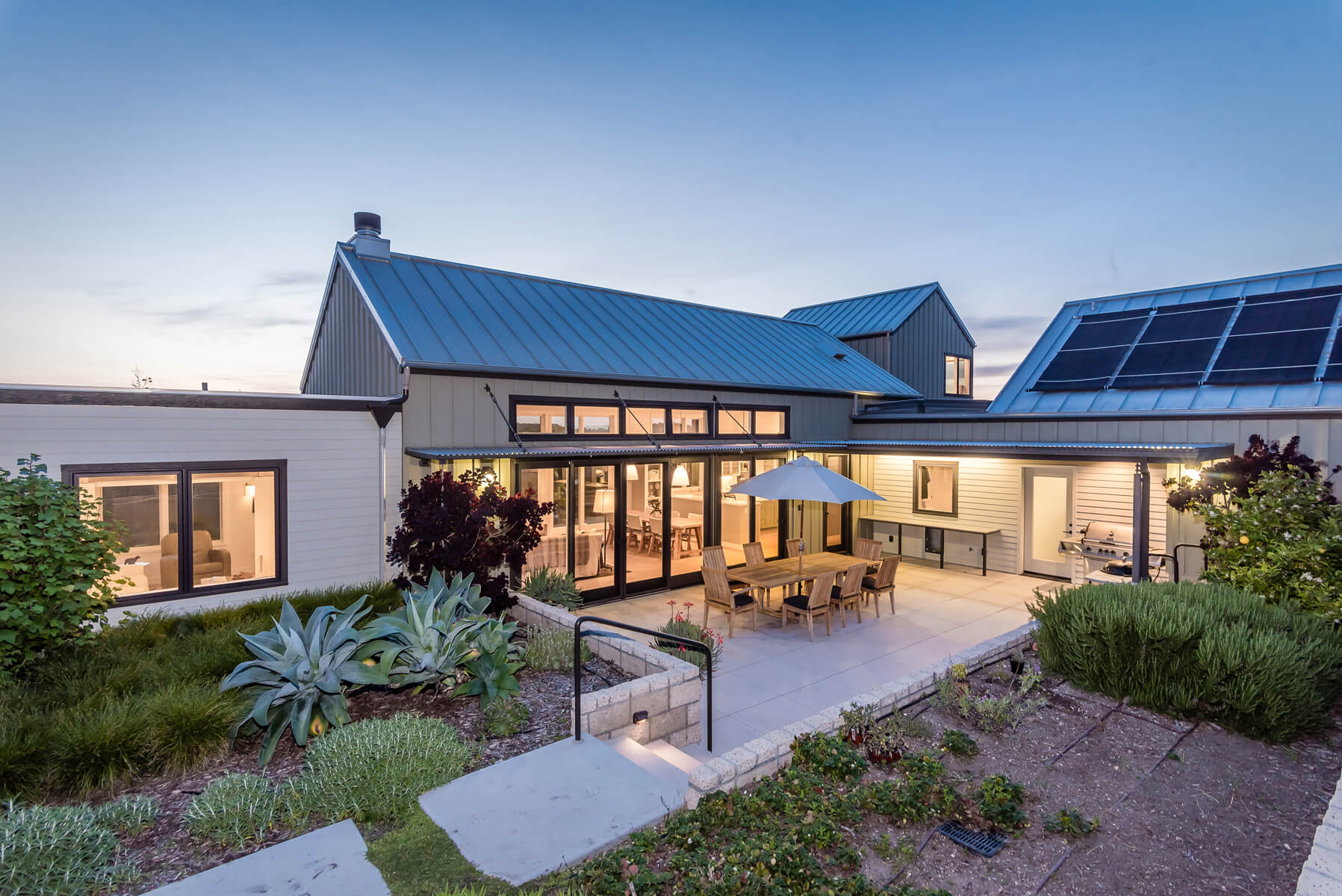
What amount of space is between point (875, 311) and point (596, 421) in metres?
12.4

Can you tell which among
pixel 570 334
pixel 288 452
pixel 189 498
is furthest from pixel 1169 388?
pixel 189 498

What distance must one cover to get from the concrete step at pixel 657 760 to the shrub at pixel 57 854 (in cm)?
293

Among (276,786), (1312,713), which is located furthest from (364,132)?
(1312,713)

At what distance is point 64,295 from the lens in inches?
545

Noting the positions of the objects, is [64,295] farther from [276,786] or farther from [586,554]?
[276,786]

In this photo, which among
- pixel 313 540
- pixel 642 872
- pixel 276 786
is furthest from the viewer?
pixel 313 540

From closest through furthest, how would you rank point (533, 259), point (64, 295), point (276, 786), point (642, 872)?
point (642, 872) → point (276, 786) → point (64, 295) → point (533, 259)

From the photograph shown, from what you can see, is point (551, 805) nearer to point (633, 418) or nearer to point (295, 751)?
point (295, 751)

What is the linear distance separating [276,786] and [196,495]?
532 cm

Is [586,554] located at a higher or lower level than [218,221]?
lower

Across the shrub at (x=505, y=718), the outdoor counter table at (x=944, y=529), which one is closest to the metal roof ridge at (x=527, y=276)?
the outdoor counter table at (x=944, y=529)

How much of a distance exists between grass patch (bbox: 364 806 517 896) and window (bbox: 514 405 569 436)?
6.85 meters

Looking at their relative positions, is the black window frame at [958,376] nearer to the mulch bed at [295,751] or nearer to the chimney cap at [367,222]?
the chimney cap at [367,222]

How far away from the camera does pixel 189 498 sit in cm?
767
